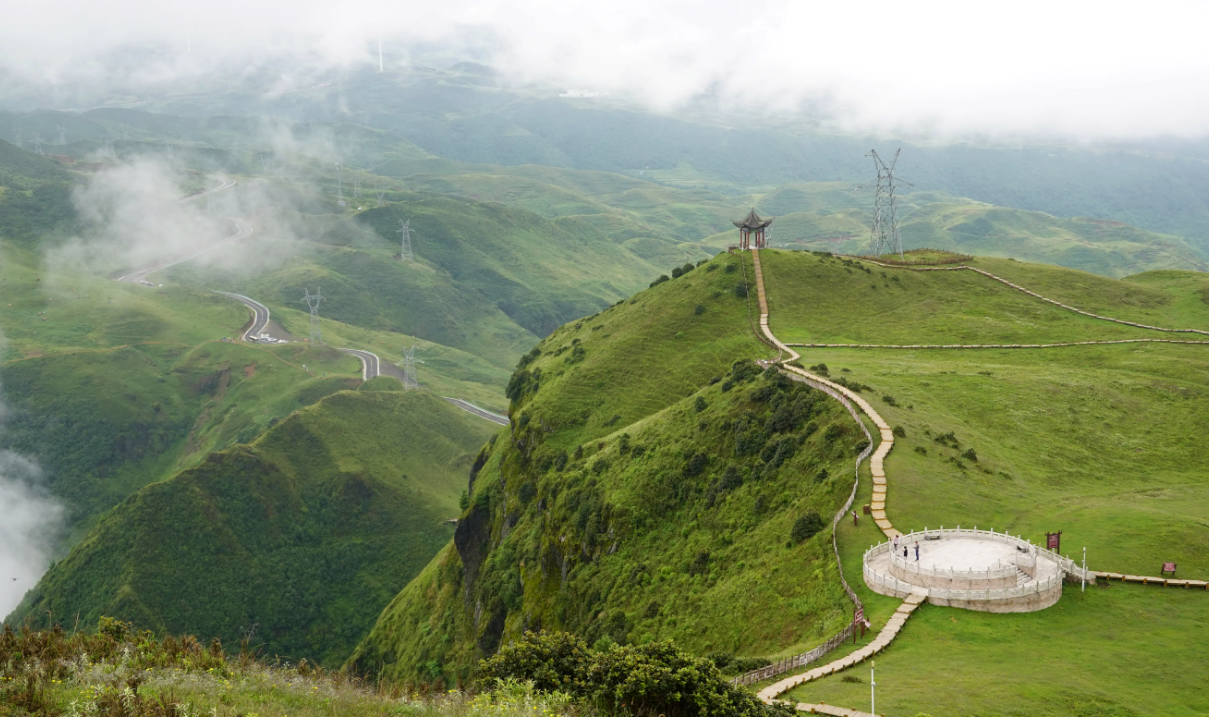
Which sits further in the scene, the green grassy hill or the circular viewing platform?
the circular viewing platform

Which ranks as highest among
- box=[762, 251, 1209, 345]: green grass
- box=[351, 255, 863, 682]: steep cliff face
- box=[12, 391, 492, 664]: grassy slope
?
box=[762, 251, 1209, 345]: green grass

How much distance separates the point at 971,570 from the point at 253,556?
157022mm

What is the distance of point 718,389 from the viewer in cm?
9769

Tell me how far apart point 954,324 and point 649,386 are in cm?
4252

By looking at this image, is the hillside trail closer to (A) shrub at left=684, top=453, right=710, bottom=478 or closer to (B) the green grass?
(A) shrub at left=684, top=453, right=710, bottom=478

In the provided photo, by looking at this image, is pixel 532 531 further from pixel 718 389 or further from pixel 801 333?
pixel 801 333

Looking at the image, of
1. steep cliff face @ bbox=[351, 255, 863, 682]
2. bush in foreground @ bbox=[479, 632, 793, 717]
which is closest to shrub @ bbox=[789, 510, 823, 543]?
steep cliff face @ bbox=[351, 255, 863, 682]

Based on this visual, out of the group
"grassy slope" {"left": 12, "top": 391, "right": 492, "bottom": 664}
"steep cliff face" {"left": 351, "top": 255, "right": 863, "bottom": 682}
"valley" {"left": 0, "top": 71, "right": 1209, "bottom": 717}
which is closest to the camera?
"valley" {"left": 0, "top": 71, "right": 1209, "bottom": 717}

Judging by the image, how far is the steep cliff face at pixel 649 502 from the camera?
65625 mm

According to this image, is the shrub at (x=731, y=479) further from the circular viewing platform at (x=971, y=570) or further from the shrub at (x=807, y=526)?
the circular viewing platform at (x=971, y=570)

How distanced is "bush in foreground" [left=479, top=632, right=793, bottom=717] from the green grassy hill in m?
6.28

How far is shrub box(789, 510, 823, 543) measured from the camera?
63062 mm

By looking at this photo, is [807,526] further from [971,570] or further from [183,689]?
[183,689]

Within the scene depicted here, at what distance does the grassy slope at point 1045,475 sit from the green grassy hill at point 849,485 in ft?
0.71
